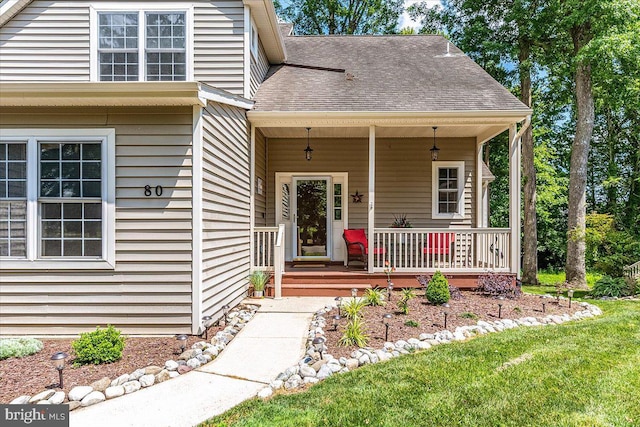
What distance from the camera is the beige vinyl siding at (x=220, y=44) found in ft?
22.2

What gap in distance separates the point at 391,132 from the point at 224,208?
4.38 metres

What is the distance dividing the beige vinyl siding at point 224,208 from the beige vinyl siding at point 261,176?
0.92 metres

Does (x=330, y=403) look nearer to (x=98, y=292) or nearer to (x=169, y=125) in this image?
(x=98, y=292)

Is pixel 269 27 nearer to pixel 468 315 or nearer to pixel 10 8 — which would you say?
pixel 10 8

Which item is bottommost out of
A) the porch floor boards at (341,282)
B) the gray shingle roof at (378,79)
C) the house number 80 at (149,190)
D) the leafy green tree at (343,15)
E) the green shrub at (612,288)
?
the green shrub at (612,288)

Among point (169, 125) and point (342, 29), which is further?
point (342, 29)

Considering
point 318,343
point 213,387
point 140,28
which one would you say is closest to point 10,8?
point 140,28

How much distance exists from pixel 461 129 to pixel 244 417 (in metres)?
7.26

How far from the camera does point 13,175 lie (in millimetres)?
4500

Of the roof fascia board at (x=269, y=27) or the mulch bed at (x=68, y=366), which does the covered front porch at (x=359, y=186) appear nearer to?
the roof fascia board at (x=269, y=27)

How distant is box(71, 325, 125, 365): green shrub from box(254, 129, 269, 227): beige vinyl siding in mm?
4398

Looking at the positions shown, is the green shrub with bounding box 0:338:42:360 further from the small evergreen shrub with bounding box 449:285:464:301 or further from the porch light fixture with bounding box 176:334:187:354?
the small evergreen shrub with bounding box 449:285:464:301

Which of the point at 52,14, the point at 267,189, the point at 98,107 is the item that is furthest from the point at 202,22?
the point at 267,189

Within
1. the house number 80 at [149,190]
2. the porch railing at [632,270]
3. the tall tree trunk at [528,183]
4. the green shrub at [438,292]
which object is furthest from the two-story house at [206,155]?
the tall tree trunk at [528,183]
